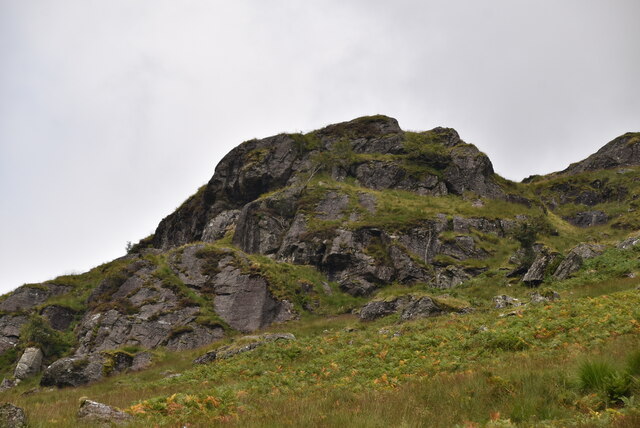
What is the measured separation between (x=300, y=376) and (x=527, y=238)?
23.2 m

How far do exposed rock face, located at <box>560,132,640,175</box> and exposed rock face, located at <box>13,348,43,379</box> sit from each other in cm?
8679

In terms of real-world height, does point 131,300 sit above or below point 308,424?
above

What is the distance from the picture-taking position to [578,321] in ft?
45.2

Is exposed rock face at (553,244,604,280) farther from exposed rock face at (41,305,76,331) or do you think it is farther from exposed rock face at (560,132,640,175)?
exposed rock face at (560,132,640,175)

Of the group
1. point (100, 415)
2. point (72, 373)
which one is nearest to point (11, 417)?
point (100, 415)

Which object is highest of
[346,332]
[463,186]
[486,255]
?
[463,186]

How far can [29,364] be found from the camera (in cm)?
2881

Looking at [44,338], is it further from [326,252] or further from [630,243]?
[630,243]

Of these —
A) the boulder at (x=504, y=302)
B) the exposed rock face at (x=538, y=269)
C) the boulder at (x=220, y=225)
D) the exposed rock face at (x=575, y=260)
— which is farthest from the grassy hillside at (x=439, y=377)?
the boulder at (x=220, y=225)

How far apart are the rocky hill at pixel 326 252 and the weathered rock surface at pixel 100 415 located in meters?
17.0

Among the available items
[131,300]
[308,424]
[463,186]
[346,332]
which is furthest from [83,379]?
[463,186]

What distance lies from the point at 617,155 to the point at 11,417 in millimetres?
89416

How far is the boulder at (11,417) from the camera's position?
25.3 feet

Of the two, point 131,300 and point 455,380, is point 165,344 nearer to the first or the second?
point 131,300
